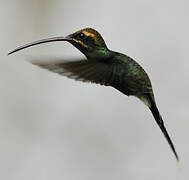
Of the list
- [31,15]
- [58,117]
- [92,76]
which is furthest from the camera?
[31,15]

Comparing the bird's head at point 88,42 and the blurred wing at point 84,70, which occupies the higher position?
the bird's head at point 88,42

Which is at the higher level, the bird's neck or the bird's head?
the bird's head

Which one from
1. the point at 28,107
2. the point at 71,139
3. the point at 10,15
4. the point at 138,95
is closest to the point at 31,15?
the point at 10,15

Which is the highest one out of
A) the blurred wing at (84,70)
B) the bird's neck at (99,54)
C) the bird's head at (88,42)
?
the bird's head at (88,42)

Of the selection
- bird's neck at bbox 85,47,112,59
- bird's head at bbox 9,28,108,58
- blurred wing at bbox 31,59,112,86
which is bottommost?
blurred wing at bbox 31,59,112,86

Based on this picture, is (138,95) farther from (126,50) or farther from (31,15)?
(31,15)

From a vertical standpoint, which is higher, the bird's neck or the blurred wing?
the bird's neck
